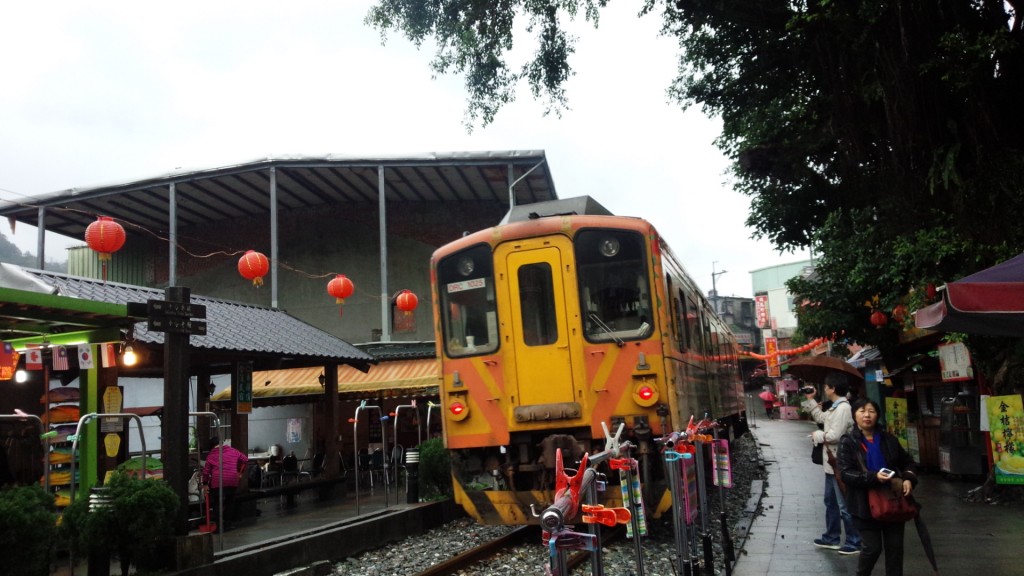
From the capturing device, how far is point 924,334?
13961 millimetres

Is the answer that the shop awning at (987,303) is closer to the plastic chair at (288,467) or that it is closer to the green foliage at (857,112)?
the green foliage at (857,112)

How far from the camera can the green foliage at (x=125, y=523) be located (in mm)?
6055

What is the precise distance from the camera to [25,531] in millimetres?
5172

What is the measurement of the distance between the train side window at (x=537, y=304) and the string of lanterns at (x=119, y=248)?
5828mm

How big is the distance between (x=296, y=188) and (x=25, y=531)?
58.5ft

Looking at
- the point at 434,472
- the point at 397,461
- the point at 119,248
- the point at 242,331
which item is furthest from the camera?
the point at 119,248

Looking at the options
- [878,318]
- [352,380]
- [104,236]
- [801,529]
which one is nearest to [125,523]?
[104,236]

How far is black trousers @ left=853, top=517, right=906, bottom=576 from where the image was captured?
495cm

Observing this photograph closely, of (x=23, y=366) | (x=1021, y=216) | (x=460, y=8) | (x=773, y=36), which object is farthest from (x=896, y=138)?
(x=23, y=366)

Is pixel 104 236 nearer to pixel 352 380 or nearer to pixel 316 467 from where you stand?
pixel 316 467

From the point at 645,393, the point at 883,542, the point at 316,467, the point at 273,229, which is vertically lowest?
the point at 883,542

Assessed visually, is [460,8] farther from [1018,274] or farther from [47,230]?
[47,230]

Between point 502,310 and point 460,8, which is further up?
point 460,8

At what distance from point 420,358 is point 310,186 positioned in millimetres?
6287
